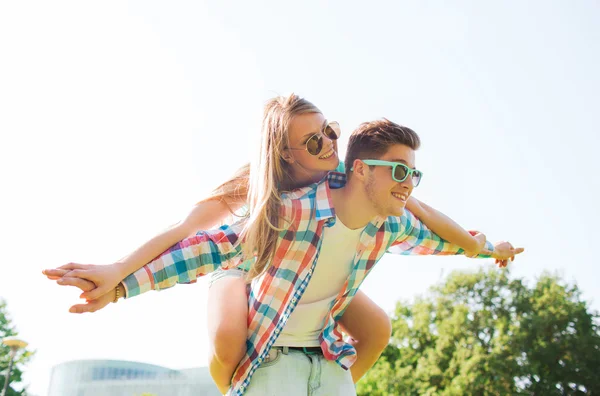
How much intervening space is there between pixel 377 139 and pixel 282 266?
0.87 metres

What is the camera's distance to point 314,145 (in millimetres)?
3320

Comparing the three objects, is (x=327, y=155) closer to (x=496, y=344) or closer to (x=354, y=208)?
(x=354, y=208)

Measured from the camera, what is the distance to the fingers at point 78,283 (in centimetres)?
251

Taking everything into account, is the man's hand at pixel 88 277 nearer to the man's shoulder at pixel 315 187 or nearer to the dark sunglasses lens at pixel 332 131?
the man's shoulder at pixel 315 187

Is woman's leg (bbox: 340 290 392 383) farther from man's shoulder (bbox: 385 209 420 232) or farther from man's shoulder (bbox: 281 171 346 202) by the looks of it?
man's shoulder (bbox: 281 171 346 202)

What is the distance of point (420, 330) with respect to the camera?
28047 mm

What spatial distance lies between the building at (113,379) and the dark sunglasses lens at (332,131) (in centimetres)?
2231

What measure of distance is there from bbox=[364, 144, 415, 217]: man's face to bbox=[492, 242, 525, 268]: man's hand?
1.08 meters

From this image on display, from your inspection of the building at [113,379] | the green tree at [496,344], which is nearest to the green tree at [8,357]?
the building at [113,379]

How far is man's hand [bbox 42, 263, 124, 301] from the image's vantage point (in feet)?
8.25

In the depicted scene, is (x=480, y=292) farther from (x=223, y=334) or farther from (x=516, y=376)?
(x=223, y=334)

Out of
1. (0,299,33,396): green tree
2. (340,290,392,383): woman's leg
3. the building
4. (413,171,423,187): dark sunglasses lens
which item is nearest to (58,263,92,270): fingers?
(340,290,392,383): woman's leg

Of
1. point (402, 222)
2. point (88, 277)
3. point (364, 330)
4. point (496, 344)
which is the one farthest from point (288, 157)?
point (496, 344)

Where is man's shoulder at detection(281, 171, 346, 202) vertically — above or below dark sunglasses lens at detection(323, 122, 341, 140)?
below
